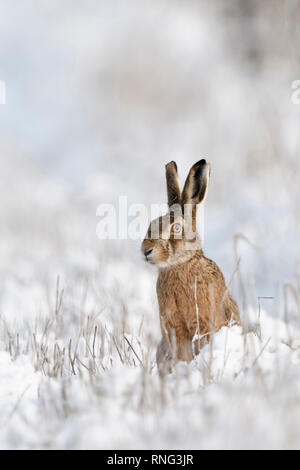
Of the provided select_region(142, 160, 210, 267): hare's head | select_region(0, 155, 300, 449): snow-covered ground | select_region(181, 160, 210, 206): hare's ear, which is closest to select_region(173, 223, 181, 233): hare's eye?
select_region(142, 160, 210, 267): hare's head

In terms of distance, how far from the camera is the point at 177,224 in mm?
3926

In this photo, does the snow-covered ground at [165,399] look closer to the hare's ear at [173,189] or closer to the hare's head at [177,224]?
the hare's head at [177,224]

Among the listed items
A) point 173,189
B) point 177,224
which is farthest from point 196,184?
point 177,224

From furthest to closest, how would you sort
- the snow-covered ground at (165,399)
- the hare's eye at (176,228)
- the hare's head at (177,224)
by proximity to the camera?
the hare's eye at (176,228) → the hare's head at (177,224) → the snow-covered ground at (165,399)

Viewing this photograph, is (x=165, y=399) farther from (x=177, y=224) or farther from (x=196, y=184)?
(x=196, y=184)

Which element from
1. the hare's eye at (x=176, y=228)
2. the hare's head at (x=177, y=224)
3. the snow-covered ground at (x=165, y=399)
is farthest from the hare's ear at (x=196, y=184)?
the snow-covered ground at (x=165, y=399)

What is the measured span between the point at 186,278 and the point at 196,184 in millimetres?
667

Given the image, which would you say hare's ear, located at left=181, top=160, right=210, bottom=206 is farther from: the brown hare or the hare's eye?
the hare's eye

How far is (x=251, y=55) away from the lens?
934 cm

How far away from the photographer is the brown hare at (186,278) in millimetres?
3592

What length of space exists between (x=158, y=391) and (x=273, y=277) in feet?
11.2

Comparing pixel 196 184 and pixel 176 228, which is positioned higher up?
pixel 196 184

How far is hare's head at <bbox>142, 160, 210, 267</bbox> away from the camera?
3785mm
